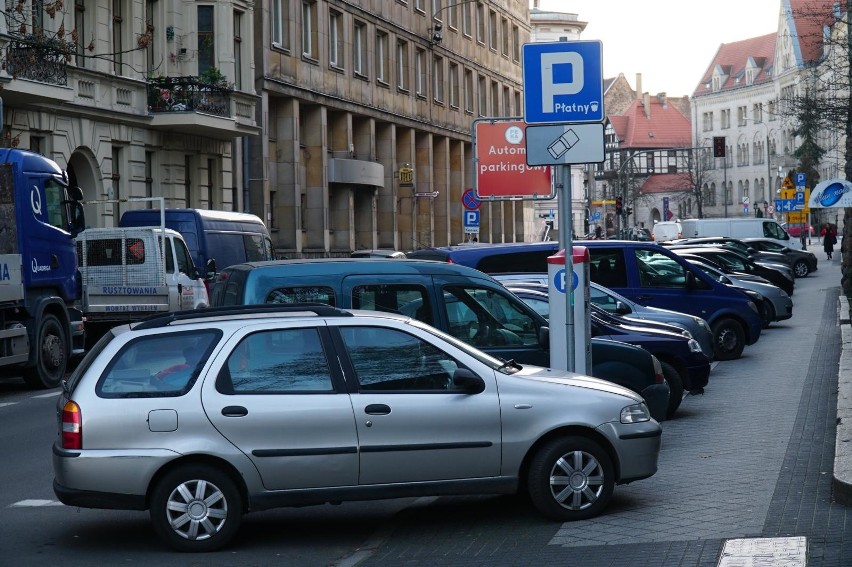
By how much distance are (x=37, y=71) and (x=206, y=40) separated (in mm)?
10455

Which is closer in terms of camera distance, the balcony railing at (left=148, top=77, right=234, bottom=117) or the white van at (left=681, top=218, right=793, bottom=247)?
the balcony railing at (left=148, top=77, right=234, bottom=117)

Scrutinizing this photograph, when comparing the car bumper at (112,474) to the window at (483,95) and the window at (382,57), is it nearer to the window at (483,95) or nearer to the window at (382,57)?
the window at (382,57)

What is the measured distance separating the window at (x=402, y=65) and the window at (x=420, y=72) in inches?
50.3

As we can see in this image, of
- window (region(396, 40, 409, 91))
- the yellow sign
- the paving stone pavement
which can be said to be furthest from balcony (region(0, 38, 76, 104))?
window (region(396, 40, 409, 91))

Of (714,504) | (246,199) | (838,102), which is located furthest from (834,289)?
(714,504)

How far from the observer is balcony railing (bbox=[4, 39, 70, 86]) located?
94.7ft

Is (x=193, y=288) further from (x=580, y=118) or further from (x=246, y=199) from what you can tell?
(x=246, y=199)

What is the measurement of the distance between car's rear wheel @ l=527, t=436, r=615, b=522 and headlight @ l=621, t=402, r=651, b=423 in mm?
273

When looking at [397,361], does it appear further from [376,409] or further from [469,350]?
[469,350]

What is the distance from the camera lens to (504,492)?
892cm

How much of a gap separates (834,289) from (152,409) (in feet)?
124

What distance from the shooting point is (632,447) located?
913cm

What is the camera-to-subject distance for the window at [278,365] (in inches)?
339

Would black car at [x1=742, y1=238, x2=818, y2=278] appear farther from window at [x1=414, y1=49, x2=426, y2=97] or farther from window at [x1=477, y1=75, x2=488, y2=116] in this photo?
window at [x1=477, y1=75, x2=488, y2=116]
